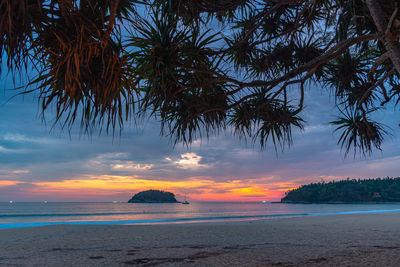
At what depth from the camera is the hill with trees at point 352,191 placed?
6091 cm

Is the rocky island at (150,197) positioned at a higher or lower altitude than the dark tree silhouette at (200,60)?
lower

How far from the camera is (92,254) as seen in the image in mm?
2963

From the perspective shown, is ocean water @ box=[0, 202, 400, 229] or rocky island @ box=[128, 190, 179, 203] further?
rocky island @ box=[128, 190, 179, 203]

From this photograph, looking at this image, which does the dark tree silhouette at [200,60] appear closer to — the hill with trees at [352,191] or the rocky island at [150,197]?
the hill with trees at [352,191]

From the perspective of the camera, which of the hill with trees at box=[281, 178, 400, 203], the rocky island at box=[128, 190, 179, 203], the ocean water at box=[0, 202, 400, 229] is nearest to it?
the ocean water at box=[0, 202, 400, 229]

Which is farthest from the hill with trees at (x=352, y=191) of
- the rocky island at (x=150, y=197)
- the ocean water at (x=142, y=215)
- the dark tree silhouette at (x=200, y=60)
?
the dark tree silhouette at (x=200, y=60)

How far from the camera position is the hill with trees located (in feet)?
200

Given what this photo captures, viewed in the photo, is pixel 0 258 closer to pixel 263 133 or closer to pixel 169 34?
pixel 169 34

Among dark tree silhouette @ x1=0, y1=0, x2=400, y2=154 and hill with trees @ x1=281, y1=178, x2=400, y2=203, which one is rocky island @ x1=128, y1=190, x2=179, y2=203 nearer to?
hill with trees @ x1=281, y1=178, x2=400, y2=203

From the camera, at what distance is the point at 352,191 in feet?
216

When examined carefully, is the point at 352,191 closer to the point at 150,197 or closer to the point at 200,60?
the point at 150,197

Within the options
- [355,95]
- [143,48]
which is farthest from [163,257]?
[355,95]

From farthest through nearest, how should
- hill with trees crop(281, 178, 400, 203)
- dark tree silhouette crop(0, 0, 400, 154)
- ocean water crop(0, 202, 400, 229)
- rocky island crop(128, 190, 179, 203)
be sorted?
1. rocky island crop(128, 190, 179, 203)
2. hill with trees crop(281, 178, 400, 203)
3. ocean water crop(0, 202, 400, 229)
4. dark tree silhouette crop(0, 0, 400, 154)

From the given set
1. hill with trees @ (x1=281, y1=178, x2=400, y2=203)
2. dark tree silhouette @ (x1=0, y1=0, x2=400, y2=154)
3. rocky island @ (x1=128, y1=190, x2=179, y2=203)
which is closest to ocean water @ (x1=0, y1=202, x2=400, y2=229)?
dark tree silhouette @ (x1=0, y1=0, x2=400, y2=154)
